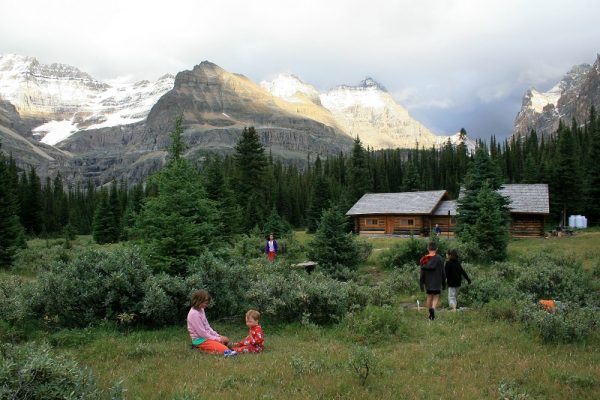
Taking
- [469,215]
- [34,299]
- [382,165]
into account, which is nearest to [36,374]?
[34,299]

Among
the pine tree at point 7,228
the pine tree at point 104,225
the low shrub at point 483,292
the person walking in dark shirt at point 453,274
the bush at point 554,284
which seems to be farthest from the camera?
the pine tree at point 104,225

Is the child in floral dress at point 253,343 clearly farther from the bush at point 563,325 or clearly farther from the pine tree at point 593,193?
the pine tree at point 593,193

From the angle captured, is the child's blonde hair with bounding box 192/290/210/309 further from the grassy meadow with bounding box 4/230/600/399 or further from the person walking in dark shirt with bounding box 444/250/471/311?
the person walking in dark shirt with bounding box 444/250/471/311

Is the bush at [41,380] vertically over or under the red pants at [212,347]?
over

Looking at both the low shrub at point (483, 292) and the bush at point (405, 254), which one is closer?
the low shrub at point (483, 292)

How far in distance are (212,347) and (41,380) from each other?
428 centimetres

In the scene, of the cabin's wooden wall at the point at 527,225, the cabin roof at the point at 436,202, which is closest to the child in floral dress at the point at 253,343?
the cabin roof at the point at 436,202

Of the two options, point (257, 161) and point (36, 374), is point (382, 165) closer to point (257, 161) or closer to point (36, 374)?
point (257, 161)

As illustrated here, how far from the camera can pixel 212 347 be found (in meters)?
8.87

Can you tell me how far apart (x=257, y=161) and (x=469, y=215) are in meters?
22.6

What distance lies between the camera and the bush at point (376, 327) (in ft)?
32.1

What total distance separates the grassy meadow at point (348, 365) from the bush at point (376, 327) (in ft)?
0.28

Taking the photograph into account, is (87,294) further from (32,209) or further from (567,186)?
(32,209)

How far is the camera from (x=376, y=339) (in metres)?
9.70
